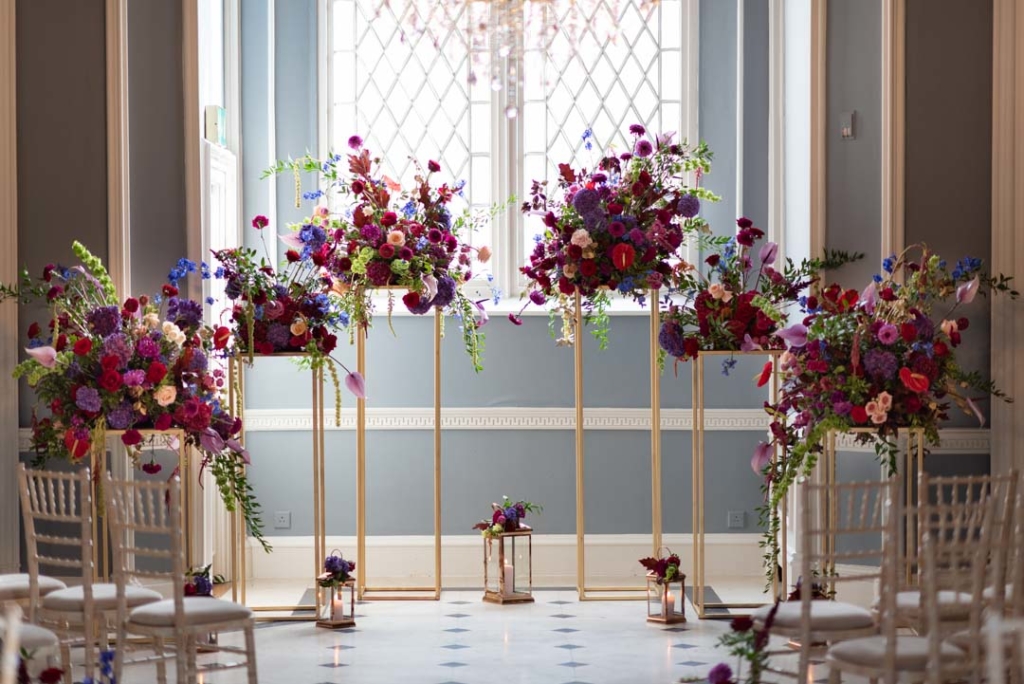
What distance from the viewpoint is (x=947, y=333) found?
231 inches

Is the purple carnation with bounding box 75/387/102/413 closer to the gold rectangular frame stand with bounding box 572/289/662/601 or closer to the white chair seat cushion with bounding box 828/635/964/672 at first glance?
the gold rectangular frame stand with bounding box 572/289/662/601

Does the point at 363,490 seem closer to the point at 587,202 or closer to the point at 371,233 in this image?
the point at 371,233

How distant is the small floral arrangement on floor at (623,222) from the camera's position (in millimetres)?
6660

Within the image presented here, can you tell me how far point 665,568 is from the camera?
6.65 meters

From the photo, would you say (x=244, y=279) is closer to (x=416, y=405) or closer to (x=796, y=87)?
(x=416, y=405)

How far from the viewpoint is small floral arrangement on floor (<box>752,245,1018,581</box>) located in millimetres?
5750

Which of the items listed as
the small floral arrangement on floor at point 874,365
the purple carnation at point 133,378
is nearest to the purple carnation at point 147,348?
the purple carnation at point 133,378

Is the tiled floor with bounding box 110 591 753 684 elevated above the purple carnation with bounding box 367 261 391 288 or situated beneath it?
situated beneath

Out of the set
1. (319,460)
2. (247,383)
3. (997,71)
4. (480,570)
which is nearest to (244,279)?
(319,460)

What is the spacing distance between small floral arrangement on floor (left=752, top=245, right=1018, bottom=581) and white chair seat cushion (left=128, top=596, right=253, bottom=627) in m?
2.50

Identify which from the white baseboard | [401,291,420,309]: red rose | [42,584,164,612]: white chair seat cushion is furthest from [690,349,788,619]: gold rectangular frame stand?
[42,584,164,612]: white chair seat cushion

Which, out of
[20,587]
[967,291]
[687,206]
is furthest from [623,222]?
[20,587]

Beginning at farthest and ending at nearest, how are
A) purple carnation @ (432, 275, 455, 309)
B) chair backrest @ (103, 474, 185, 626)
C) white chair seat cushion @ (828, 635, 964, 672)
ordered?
purple carnation @ (432, 275, 455, 309) < chair backrest @ (103, 474, 185, 626) < white chair seat cushion @ (828, 635, 964, 672)

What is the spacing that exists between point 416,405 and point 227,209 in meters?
1.66
